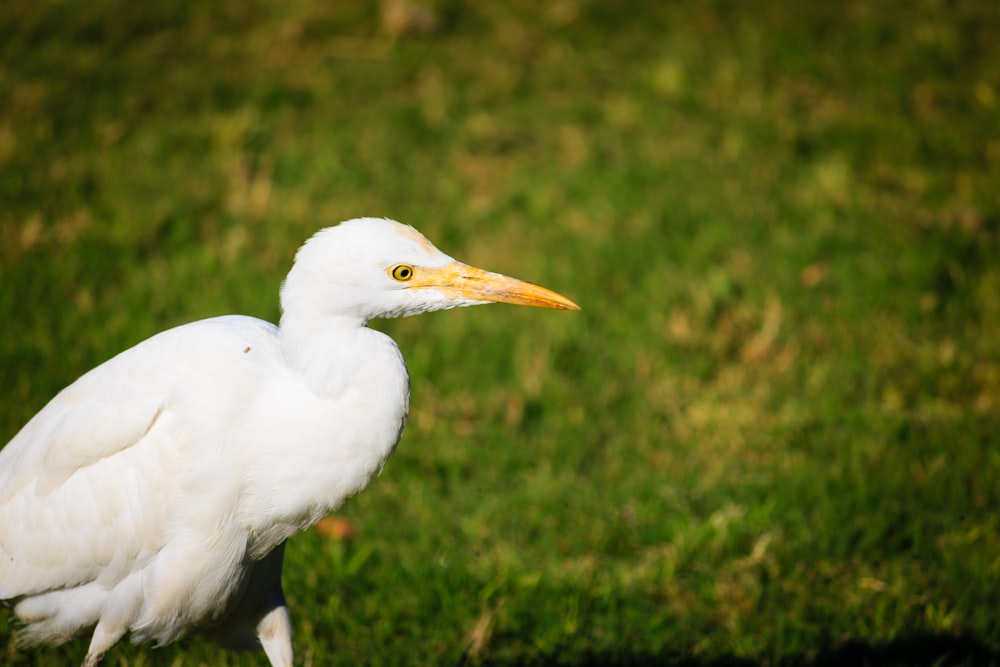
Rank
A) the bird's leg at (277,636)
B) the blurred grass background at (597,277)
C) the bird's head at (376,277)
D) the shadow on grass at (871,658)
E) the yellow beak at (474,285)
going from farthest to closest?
the blurred grass background at (597,277) → the shadow on grass at (871,658) → the bird's leg at (277,636) → the yellow beak at (474,285) → the bird's head at (376,277)

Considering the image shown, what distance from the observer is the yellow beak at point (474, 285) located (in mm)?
3004

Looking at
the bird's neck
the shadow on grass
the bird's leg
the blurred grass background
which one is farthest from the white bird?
the shadow on grass

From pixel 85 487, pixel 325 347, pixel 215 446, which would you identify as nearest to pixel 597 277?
pixel 325 347

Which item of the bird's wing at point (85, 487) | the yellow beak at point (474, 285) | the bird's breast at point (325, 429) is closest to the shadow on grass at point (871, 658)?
the bird's breast at point (325, 429)

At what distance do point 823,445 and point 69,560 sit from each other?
356cm

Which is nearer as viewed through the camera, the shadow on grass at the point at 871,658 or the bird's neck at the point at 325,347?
the bird's neck at the point at 325,347

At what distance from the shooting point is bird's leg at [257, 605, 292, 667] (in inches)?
136

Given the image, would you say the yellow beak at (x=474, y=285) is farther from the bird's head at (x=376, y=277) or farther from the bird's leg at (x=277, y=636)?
the bird's leg at (x=277, y=636)

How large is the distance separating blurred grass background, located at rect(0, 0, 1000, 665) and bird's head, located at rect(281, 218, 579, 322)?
4.91 ft

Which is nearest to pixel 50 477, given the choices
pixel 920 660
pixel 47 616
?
pixel 47 616

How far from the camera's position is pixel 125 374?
317cm

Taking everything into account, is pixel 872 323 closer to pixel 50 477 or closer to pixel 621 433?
pixel 621 433

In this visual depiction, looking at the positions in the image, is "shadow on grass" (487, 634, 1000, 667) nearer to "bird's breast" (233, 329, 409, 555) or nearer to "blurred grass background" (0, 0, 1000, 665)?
"blurred grass background" (0, 0, 1000, 665)

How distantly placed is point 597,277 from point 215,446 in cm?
371
